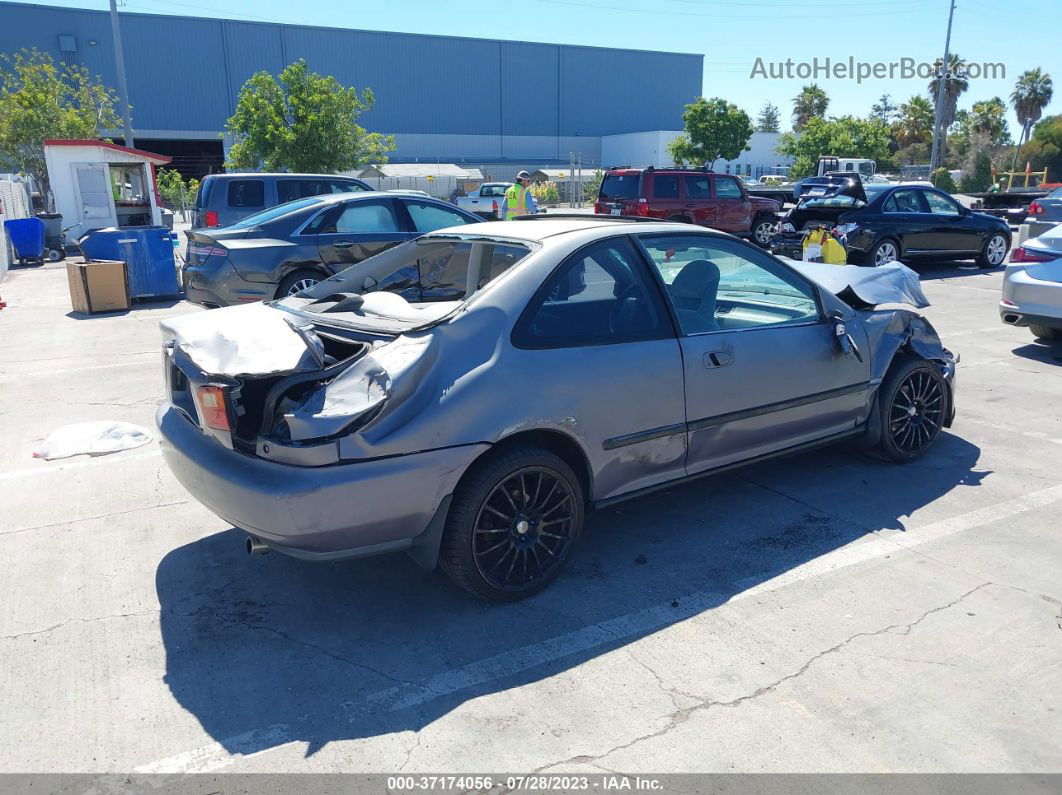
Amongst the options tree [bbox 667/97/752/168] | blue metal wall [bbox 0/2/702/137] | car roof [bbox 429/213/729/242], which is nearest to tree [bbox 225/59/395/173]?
car roof [bbox 429/213/729/242]

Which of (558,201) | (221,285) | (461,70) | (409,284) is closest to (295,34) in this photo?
(461,70)

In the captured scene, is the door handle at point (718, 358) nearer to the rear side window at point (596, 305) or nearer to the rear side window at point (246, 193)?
the rear side window at point (596, 305)

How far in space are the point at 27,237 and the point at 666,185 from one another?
14300 millimetres

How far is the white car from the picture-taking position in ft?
A: 26.5

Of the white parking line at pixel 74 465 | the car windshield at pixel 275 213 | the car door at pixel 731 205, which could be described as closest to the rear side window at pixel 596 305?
the white parking line at pixel 74 465

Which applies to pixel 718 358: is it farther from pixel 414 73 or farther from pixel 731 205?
pixel 414 73

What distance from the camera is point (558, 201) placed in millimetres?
45812

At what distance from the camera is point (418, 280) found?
4828mm

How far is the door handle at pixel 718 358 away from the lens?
13.6 feet

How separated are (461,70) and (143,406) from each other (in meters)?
56.9

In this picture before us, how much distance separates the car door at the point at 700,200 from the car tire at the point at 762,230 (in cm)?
200

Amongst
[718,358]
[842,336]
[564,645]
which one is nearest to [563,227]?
[718,358]

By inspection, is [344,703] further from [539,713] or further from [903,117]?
[903,117]

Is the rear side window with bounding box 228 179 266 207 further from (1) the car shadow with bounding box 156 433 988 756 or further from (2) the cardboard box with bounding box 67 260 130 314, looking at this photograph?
(1) the car shadow with bounding box 156 433 988 756
